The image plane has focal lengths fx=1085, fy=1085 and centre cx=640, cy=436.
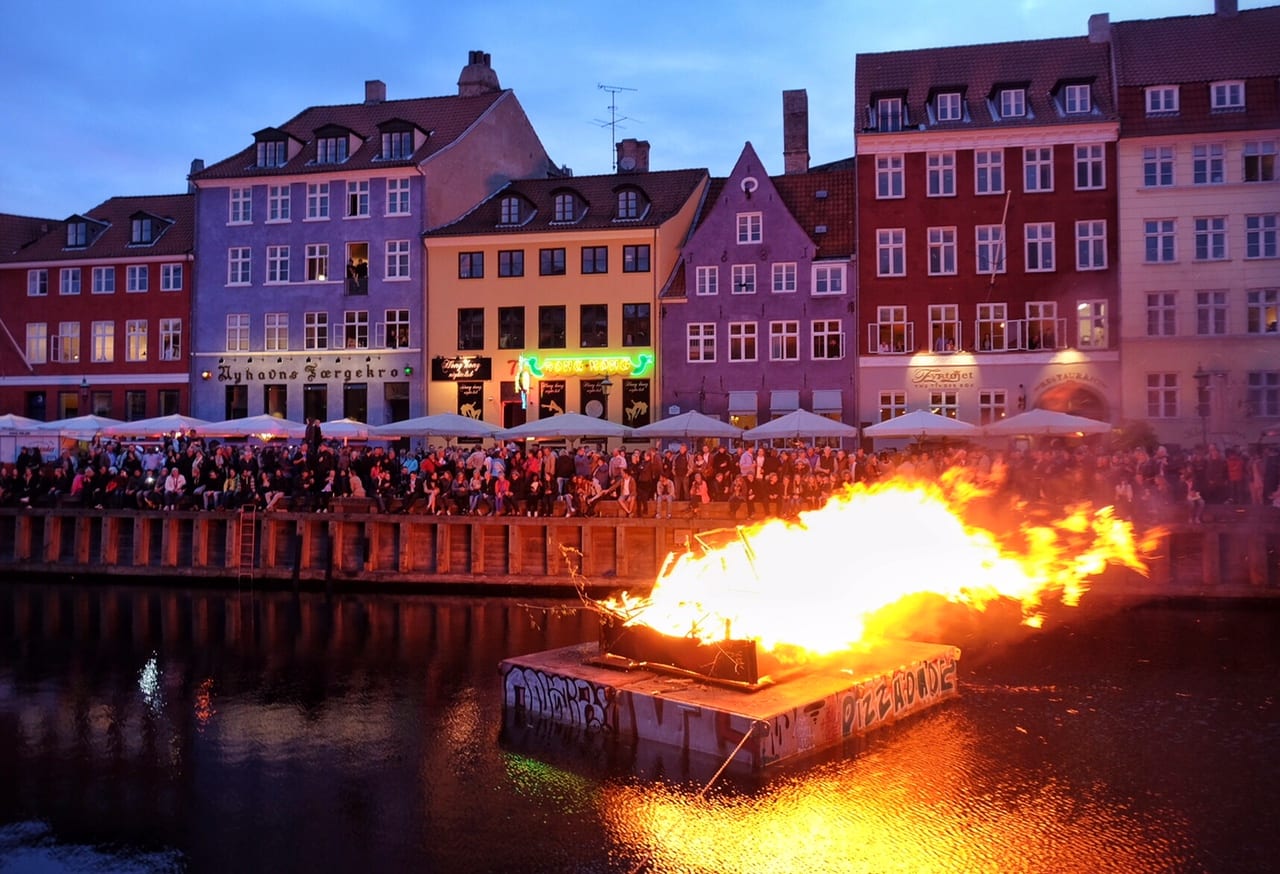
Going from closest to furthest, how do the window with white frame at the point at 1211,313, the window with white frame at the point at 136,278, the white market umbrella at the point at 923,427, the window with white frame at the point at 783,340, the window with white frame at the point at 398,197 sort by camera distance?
the white market umbrella at the point at 923,427, the window with white frame at the point at 1211,313, the window with white frame at the point at 783,340, the window with white frame at the point at 398,197, the window with white frame at the point at 136,278

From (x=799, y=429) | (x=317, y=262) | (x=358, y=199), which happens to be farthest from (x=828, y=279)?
(x=317, y=262)

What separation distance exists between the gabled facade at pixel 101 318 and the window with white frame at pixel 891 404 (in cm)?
3861

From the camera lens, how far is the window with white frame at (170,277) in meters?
62.7

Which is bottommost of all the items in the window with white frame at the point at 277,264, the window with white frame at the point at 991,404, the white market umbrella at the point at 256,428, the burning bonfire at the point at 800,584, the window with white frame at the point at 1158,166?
the burning bonfire at the point at 800,584

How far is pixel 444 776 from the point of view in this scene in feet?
55.4

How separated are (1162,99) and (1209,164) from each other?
3.75 metres

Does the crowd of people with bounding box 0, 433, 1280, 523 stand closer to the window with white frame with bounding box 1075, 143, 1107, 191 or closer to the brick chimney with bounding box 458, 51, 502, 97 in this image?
the window with white frame with bounding box 1075, 143, 1107, 191

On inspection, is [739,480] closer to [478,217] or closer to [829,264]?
[829,264]

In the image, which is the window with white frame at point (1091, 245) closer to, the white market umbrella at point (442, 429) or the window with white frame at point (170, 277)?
the white market umbrella at point (442, 429)

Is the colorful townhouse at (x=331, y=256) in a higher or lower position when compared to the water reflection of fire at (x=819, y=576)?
higher

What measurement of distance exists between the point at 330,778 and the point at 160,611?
18.2 m

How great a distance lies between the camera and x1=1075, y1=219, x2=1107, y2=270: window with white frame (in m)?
50.9

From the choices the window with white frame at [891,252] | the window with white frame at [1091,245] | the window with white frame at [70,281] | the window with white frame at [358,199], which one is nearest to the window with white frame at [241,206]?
the window with white frame at [358,199]

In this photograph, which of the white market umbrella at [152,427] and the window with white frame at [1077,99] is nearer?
the white market umbrella at [152,427]
